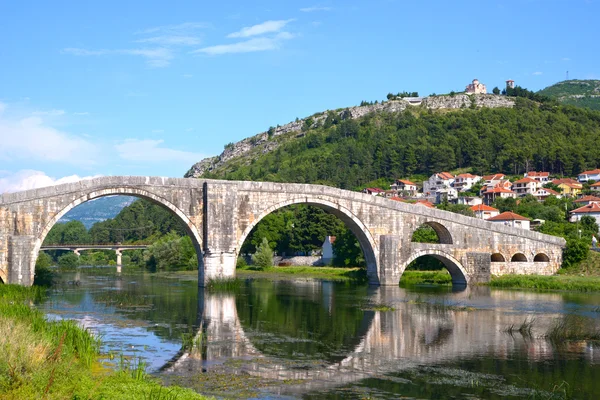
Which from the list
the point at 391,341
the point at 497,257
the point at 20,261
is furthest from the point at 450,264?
the point at 20,261

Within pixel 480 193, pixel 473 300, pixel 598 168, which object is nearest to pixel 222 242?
pixel 473 300

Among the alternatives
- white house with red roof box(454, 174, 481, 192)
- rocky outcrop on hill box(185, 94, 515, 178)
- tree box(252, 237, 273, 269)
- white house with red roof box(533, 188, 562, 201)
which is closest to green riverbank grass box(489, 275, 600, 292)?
tree box(252, 237, 273, 269)

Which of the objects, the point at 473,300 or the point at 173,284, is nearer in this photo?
the point at 473,300

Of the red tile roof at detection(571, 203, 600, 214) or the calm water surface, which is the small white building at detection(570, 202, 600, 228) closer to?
the red tile roof at detection(571, 203, 600, 214)

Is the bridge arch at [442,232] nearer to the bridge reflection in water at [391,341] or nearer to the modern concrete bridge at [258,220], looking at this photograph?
the modern concrete bridge at [258,220]

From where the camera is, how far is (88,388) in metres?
9.66

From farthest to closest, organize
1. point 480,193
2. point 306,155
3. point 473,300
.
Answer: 1. point 306,155
2. point 480,193
3. point 473,300

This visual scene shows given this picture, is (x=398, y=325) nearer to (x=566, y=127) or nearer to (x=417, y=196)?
(x=417, y=196)

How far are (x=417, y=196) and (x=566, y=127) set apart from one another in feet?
92.7

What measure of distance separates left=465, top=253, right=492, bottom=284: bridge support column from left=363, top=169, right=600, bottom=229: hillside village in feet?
95.7

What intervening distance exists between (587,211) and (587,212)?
0.14m

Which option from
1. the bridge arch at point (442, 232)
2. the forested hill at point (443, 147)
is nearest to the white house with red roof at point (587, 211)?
the bridge arch at point (442, 232)

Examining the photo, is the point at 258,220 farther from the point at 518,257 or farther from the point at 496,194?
the point at 496,194

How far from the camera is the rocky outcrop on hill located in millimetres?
124438
